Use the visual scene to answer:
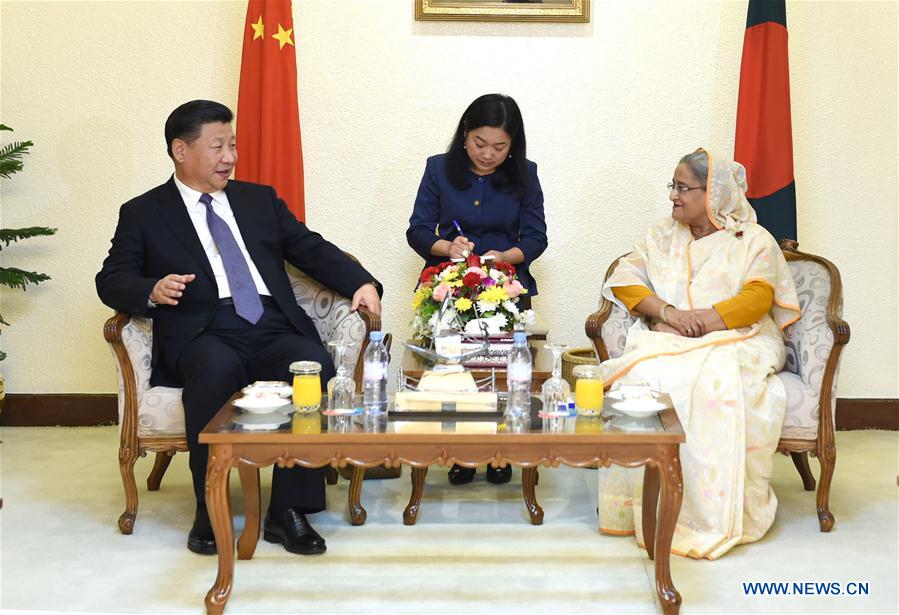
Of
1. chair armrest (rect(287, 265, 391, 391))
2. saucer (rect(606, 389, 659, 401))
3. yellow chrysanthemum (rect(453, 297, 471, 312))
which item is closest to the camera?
saucer (rect(606, 389, 659, 401))

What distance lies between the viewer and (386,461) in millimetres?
3111

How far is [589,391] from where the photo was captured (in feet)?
10.8

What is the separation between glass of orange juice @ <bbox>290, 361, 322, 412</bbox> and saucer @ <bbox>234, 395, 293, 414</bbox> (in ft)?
0.17

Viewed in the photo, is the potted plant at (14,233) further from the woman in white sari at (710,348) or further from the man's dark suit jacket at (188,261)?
the woman in white sari at (710,348)

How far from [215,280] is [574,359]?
1966 mm

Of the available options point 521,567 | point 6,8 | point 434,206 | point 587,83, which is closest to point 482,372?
point 521,567

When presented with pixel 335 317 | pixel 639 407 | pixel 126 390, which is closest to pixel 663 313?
pixel 639 407

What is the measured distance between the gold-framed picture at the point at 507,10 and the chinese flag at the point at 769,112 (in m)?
0.93

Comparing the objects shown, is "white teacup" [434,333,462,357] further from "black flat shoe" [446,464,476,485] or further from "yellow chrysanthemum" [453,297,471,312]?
"black flat shoe" [446,464,476,485]

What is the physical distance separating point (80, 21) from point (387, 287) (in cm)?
232

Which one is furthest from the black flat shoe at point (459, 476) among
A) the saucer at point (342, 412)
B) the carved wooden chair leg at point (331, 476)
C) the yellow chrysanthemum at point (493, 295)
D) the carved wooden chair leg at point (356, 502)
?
the saucer at point (342, 412)

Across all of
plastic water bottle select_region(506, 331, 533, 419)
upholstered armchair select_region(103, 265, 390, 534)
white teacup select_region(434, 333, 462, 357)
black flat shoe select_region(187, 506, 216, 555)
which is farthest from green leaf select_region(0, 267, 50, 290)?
plastic water bottle select_region(506, 331, 533, 419)

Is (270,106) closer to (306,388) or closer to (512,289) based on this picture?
(512,289)

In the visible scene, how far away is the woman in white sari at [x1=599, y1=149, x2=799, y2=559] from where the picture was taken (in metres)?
3.92
